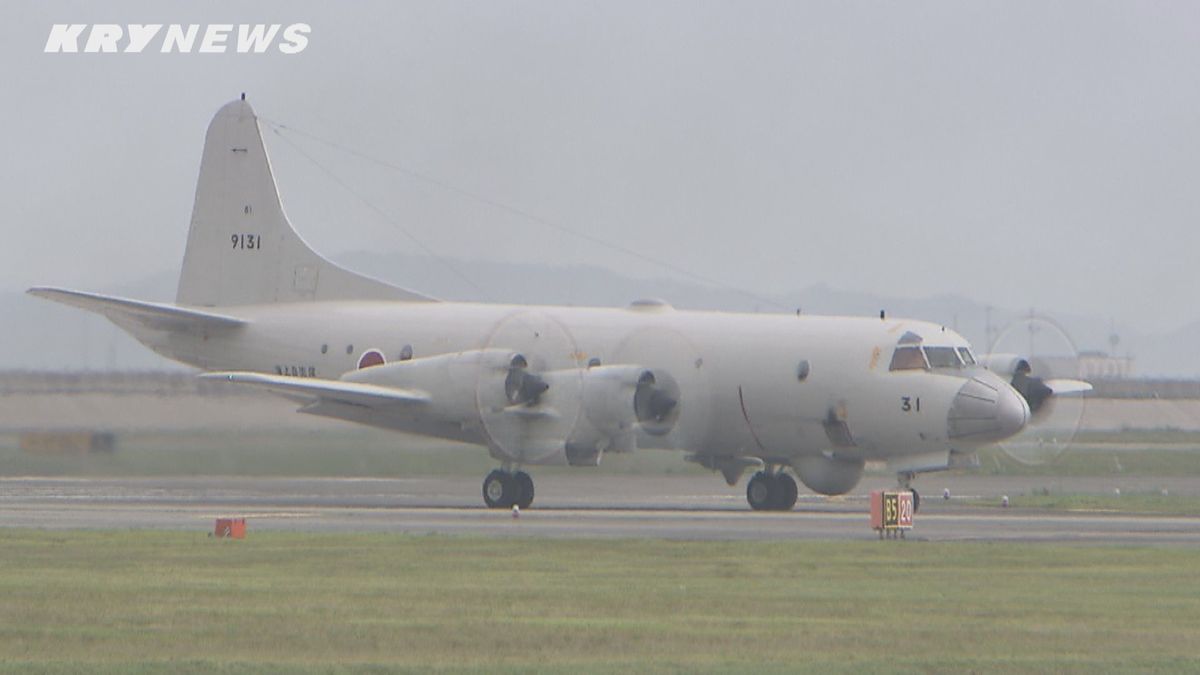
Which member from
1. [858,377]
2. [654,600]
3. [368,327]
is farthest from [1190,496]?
[654,600]

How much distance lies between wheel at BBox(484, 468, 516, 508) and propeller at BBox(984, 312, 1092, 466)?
1046cm

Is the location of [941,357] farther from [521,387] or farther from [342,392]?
[342,392]

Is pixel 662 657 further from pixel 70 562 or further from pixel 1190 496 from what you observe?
pixel 1190 496

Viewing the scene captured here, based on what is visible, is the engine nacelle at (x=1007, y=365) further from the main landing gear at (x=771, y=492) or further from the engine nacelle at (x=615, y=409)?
the engine nacelle at (x=615, y=409)

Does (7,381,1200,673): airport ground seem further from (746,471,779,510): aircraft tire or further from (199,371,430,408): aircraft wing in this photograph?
(199,371,430,408): aircraft wing

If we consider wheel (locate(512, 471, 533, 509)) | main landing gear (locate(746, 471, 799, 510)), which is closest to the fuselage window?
main landing gear (locate(746, 471, 799, 510))

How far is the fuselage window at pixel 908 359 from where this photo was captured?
4012cm

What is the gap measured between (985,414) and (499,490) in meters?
9.87

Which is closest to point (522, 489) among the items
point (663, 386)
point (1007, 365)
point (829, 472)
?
point (663, 386)

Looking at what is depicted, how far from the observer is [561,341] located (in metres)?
42.4

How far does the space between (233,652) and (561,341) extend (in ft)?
80.2

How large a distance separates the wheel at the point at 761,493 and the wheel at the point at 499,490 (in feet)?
16.6

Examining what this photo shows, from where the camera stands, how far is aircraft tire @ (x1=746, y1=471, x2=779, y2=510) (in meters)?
41.6

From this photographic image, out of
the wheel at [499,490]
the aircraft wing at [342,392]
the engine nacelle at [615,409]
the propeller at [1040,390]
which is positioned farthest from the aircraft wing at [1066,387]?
the aircraft wing at [342,392]
